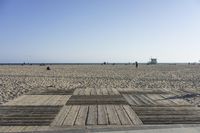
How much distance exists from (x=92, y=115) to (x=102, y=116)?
28cm

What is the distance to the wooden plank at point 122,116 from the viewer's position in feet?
22.3

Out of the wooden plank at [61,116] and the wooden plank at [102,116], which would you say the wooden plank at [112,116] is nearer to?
the wooden plank at [102,116]

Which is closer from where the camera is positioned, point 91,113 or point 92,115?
point 92,115

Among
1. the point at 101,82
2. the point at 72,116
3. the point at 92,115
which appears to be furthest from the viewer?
the point at 101,82

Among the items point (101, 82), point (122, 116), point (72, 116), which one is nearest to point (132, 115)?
point (122, 116)

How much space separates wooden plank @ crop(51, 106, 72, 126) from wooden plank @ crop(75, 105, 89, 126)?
0.34 meters

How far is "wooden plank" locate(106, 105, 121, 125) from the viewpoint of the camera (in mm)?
6789

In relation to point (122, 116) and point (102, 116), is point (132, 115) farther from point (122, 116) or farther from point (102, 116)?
point (102, 116)

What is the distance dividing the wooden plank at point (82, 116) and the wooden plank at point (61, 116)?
0.34 meters

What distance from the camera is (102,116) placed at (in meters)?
7.45

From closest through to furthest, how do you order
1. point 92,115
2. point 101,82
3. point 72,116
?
point 72,116, point 92,115, point 101,82

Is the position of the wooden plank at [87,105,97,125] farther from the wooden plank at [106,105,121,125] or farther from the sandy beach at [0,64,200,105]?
the sandy beach at [0,64,200,105]

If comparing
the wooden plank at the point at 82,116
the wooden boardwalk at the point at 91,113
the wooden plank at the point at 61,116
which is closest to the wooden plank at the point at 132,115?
the wooden boardwalk at the point at 91,113

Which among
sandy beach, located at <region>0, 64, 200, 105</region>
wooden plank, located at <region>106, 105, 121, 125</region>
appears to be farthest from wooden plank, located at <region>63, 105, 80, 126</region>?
sandy beach, located at <region>0, 64, 200, 105</region>
